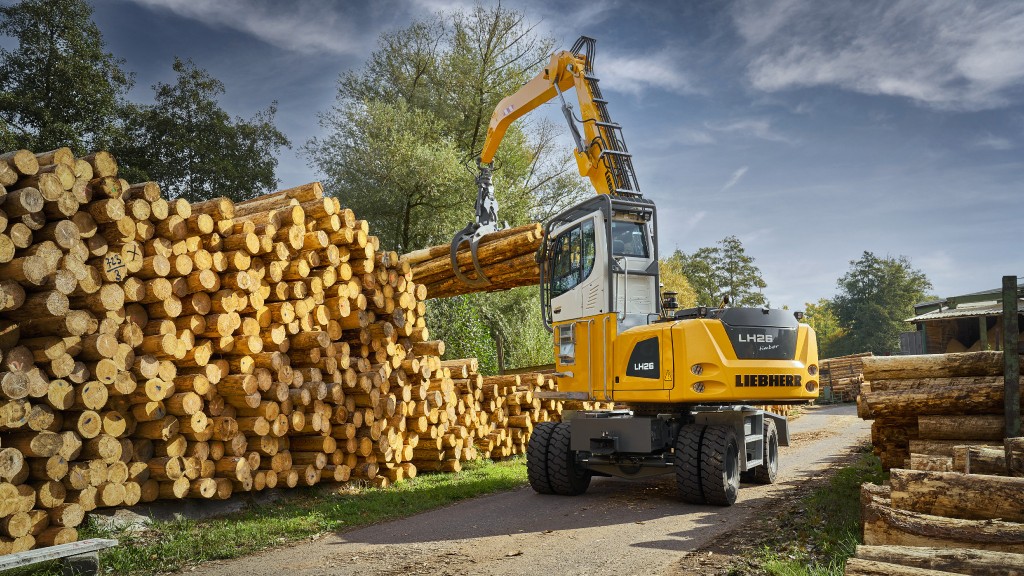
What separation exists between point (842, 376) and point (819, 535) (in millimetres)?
34520

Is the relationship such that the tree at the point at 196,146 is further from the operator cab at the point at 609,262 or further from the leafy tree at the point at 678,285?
the leafy tree at the point at 678,285

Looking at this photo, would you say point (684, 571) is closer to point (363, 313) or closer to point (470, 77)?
point (363, 313)

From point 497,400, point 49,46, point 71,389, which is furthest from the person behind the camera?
point 49,46

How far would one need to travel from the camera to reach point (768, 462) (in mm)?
10352

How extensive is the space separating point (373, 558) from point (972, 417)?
219 inches

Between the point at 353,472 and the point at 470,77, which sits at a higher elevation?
the point at 470,77

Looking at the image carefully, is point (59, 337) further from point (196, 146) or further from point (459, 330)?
point (196, 146)

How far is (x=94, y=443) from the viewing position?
7648mm

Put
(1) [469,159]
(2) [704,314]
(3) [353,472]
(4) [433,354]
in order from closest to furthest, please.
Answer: (2) [704,314]
(3) [353,472]
(4) [433,354]
(1) [469,159]

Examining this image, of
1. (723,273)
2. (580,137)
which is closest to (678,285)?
(723,273)

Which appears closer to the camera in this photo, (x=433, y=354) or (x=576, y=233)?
(x=576, y=233)

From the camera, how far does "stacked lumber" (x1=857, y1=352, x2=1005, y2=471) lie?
22.6ft

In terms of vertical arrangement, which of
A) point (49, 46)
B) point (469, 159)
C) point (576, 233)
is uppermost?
point (49, 46)

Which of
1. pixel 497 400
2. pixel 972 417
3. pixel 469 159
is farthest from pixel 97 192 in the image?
pixel 469 159
